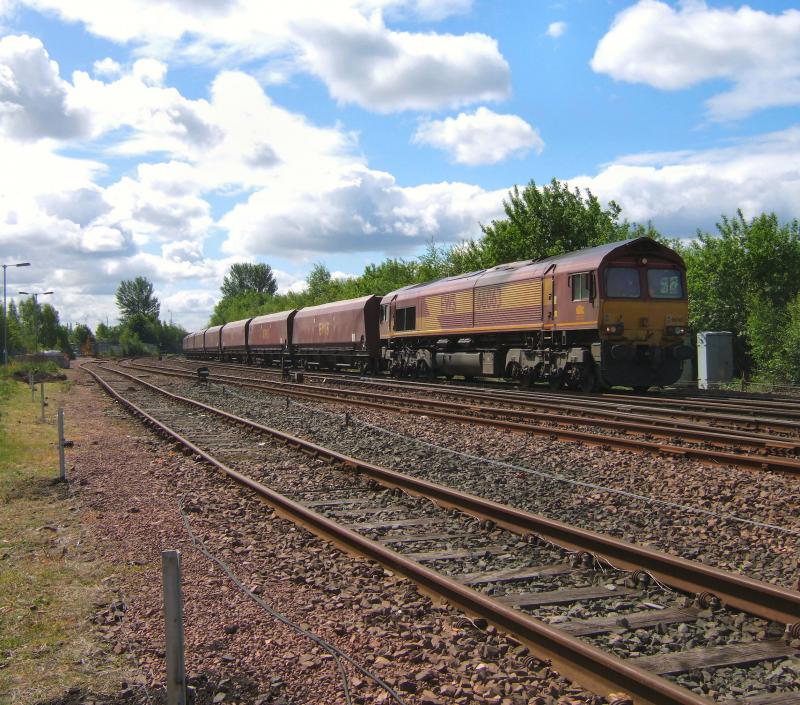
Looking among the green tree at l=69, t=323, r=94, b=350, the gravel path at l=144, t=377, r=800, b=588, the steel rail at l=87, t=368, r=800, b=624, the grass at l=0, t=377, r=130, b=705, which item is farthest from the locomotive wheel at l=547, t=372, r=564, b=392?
the green tree at l=69, t=323, r=94, b=350

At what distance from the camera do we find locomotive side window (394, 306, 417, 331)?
1002 inches

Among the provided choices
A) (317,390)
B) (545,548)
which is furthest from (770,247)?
(545,548)

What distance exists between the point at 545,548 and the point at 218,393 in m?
19.2

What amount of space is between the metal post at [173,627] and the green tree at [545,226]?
35613 mm

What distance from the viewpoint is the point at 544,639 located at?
4.07 metres

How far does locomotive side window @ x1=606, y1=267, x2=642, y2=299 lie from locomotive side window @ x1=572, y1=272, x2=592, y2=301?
443mm

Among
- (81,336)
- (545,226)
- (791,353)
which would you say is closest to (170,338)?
(81,336)

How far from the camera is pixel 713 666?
381 cm

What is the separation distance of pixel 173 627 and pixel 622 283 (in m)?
15.3

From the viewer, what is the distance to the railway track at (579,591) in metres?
3.72

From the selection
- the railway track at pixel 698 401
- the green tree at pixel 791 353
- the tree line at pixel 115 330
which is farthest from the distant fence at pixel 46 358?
the green tree at pixel 791 353

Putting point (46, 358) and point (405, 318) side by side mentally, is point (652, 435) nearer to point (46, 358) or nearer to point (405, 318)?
point (405, 318)

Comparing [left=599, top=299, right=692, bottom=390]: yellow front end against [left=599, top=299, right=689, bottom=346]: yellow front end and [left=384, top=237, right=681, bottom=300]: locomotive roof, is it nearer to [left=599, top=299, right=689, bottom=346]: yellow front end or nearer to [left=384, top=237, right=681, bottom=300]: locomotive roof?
[left=599, top=299, right=689, bottom=346]: yellow front end

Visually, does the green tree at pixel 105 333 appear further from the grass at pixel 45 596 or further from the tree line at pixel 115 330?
the grass at pixel 45 596
